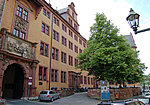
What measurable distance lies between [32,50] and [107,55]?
11022 mm

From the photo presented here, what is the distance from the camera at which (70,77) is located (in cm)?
3166

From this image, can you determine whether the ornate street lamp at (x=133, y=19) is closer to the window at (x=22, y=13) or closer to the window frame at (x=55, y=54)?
the window at (x=22, y=13)

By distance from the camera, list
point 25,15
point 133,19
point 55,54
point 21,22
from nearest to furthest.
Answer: point 133,19, point 21,22, point 25,15, point 55,54

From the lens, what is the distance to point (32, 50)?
2036 centimetres

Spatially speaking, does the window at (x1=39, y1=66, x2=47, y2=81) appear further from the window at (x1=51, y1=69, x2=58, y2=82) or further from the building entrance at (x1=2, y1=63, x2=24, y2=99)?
the building entrance at (x1=2, y1=63, x2=24, y2=99)

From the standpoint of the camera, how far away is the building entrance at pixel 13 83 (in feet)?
64.2

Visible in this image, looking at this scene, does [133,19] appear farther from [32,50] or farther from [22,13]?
[22,13]

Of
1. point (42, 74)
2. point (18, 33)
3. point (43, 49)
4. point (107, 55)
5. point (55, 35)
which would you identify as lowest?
point (42, 74)

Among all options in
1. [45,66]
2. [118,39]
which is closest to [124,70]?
[118,39]

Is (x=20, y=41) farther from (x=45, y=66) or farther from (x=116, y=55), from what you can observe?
(x=116, y=55)

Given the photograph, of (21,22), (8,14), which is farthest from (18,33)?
(8,14)

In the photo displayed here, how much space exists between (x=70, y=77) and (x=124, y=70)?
1505 cm

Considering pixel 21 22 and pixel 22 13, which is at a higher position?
pixel 22 13

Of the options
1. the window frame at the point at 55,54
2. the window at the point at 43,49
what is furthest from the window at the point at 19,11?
the window frame at the point at 55,54
